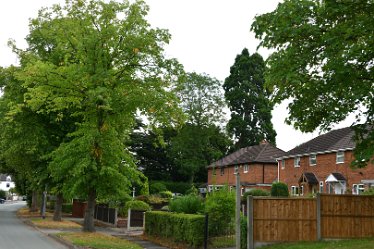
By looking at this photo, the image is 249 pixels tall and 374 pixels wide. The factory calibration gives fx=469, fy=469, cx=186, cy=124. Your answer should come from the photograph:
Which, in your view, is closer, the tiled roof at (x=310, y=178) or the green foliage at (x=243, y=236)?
the green foliage at (x=243, y=236)

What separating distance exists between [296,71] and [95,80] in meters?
10.9

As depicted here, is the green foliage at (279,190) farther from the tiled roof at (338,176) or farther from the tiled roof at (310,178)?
the tiled roof at (338,176)

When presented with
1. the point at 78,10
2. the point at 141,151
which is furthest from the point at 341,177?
the point at 141,151

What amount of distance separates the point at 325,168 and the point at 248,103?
28706 millimetres

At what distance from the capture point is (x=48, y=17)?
3005 centimetres

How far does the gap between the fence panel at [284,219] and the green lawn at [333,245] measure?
43 cm

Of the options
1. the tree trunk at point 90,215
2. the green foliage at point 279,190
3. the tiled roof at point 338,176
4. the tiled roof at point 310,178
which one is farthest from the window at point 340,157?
the tree trunk at point 90,215

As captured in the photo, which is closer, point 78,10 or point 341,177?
point 78,10

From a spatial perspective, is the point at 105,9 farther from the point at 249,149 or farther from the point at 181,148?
the point at 181,148

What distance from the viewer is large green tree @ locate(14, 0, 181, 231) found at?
22250mm

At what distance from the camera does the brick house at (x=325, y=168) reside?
3712 cm

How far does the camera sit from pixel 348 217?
52.3 ft

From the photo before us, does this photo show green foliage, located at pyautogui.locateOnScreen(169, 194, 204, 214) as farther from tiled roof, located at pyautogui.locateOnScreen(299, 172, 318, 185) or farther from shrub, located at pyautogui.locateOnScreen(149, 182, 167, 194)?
shrub, located at pyautogui.locateOnScreen(149, 182, 167, 194)

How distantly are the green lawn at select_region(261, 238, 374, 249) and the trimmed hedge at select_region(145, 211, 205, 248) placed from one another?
313 cm
